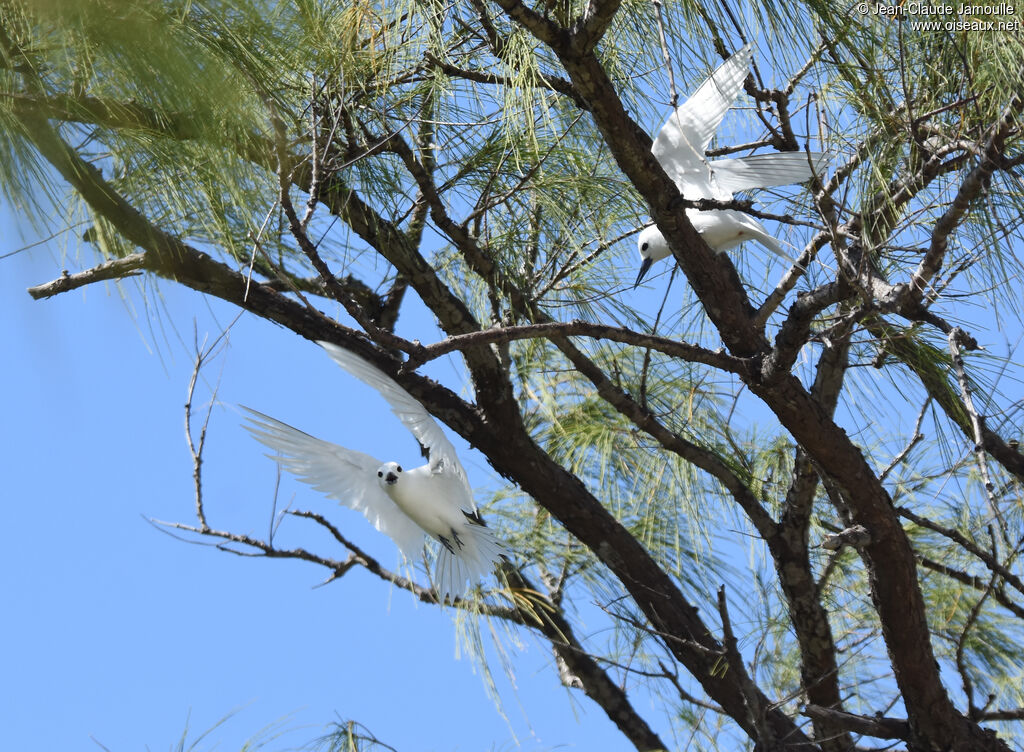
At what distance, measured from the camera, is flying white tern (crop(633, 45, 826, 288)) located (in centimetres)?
138

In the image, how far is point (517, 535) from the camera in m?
2.04

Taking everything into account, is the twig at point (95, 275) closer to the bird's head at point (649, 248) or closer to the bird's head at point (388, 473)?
the bird's head at point (388, 473)

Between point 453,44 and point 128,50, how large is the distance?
68 centimetres

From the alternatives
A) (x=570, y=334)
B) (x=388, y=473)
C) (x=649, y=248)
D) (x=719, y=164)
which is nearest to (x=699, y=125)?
(x=719, y=164)

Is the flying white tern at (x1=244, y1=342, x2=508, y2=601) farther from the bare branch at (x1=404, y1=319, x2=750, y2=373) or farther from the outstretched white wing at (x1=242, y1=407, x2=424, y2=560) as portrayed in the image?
the bare branch at (x1=404, y1=319, x2=750, y2=373)

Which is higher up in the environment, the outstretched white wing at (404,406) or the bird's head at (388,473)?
the bird's head at (388,473)

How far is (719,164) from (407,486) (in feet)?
2.18

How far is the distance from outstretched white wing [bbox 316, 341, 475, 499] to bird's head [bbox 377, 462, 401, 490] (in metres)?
0.11

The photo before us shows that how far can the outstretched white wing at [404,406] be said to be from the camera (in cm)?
136

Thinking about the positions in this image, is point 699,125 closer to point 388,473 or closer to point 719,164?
point 719,164

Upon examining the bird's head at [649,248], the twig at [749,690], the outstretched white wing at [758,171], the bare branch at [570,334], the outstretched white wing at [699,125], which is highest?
the bird's head at [649,248]

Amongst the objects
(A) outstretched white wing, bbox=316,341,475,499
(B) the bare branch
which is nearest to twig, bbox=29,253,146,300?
(A) outstretched white wing, bbox=316,341,475,499

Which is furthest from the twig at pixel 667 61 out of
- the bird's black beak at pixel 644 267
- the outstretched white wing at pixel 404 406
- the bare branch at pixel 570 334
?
the bird's black beak at pixel 644 267

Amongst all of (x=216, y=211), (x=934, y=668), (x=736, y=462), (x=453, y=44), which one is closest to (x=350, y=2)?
(x=453, y=44)
